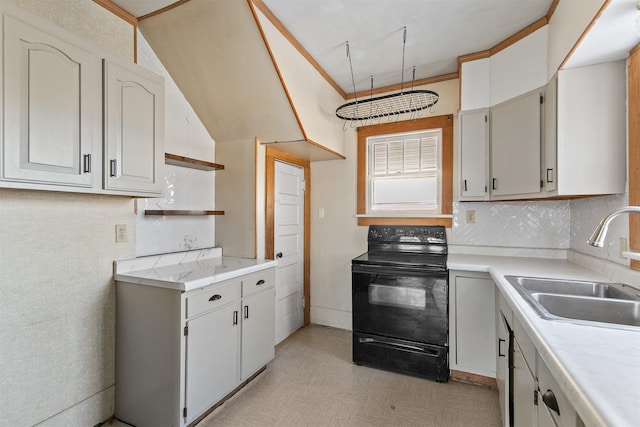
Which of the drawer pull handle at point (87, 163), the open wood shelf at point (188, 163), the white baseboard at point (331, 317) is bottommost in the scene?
the white baseboard at point (331, 317)

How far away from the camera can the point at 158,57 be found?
7.79 feet

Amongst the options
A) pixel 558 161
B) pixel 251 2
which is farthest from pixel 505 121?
pixel 251 2

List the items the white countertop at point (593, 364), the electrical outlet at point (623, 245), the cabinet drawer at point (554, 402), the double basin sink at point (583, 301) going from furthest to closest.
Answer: the electrical outlet at point (623, 245) < the double basin sink at point (583, 301) < the cabinet drawer at point (554, 402) < the white countertop at point (593, 364)

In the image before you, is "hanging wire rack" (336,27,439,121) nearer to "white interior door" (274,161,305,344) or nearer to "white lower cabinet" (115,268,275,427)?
"white interior door" (274,161,305,344)

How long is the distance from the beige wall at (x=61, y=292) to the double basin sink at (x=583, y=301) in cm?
241

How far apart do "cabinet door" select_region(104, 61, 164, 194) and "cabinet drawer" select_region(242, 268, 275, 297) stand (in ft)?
2.92

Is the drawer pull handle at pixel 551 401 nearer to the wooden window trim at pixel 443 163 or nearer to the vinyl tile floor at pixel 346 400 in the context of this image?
the vinyl tile floor at pixel 346 400

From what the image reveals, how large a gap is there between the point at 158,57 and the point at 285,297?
2.47 m

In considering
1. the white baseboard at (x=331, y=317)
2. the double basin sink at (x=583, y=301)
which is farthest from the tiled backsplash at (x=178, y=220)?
the double basin sink at (x=583, y=301)

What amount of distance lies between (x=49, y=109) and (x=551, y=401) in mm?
2360

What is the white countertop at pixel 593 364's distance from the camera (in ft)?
2.05

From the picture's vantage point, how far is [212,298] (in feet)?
6.52

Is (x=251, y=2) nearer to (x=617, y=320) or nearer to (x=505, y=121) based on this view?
(x=505, y=121)

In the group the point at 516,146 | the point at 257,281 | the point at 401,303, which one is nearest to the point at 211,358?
the point at 257,281
